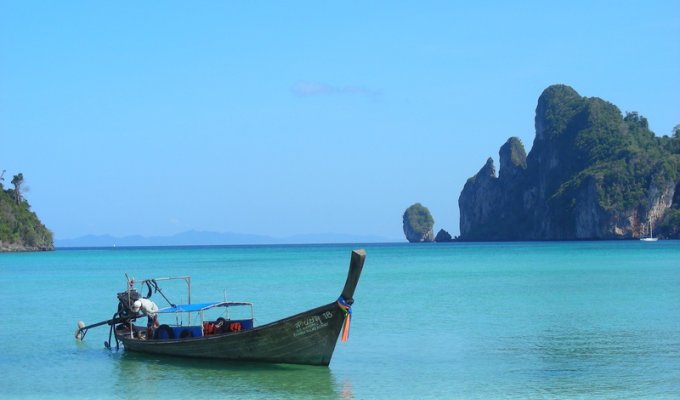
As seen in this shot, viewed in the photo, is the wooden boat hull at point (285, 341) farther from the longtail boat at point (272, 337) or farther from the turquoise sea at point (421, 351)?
the turquoise sea at point (421, 351)

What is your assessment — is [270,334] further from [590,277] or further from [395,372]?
[590,277]

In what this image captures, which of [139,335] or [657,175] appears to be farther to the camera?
[657,175]

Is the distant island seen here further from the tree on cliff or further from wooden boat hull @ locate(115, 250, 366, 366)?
wooden boat hull @ locate(115, 250, 366, 366)

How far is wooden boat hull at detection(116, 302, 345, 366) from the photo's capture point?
696 inches

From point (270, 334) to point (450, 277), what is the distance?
35069 mm

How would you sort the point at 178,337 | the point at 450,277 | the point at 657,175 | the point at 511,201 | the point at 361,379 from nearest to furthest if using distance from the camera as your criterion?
the point at 361,379, the point at 178,337, the point at 450,277, the point at 657,175, the point at 511,201

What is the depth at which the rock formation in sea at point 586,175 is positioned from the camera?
147000mm

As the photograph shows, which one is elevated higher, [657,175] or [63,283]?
[657,175]

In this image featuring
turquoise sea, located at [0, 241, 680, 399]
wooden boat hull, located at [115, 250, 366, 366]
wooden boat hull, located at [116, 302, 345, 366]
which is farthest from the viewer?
wooden boat hull, located at [116, 302, 345, 366]

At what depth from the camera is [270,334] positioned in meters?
18.2

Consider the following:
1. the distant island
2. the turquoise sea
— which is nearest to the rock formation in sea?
the distant island

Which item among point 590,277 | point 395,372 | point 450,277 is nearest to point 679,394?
point 395,372

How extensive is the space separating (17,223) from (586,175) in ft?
304

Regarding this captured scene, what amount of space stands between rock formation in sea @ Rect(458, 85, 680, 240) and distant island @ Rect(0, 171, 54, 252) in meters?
88.0
